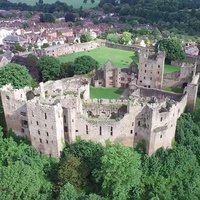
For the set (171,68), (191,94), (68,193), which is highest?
(191,94)

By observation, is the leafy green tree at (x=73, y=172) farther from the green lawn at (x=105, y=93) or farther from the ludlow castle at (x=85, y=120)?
the green lawn at (x=105, y=93)

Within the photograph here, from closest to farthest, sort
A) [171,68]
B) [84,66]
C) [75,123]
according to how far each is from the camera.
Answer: [75,123], [84,66], [171,68]

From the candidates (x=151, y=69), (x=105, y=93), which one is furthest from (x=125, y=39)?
(x=105, y=93)

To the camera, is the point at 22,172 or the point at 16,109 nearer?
the point at 22,172

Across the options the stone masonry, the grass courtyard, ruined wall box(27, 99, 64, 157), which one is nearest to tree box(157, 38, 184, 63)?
the grass courtyard

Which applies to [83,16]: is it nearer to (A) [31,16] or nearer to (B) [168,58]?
(A) [31,16]

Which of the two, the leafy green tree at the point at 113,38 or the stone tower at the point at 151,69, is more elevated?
the stone tower at the point at 151,69

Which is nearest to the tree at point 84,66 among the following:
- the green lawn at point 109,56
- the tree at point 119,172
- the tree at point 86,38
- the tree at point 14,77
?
the green lawn at point 109,56

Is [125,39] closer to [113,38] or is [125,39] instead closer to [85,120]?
[113,38]
